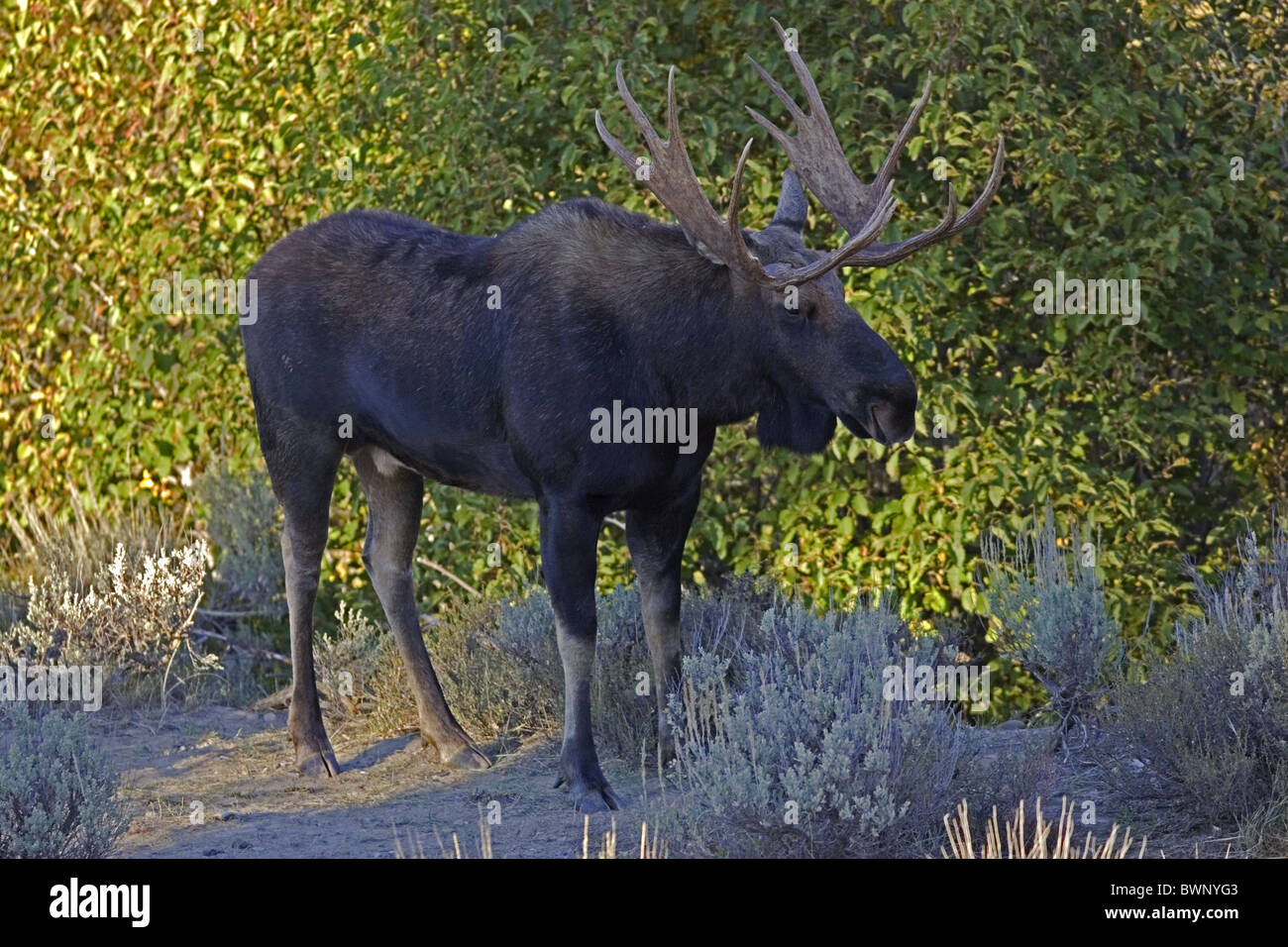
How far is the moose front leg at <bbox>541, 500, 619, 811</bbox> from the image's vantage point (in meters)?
5.95

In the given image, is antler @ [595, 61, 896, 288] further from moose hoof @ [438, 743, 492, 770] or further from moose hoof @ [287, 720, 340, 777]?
moose hoof @ [287, 720, 340, 777]

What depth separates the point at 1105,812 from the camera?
5770mm

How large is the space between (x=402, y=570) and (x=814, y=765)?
2.22m

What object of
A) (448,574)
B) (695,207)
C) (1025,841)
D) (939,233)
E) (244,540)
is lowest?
(1025,841)

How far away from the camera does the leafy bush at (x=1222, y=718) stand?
17.8 feet

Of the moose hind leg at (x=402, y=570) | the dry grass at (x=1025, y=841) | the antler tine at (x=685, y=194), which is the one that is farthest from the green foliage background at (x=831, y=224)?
the dry grass at (x=1025, y=841)

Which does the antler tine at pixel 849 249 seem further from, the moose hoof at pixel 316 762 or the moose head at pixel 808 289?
the moose hoof at pixel 316 762

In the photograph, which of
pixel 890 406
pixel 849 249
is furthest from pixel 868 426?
pixel 849 249

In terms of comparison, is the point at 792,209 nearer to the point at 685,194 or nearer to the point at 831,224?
the point at 685,194

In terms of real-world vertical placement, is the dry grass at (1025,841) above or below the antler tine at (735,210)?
below

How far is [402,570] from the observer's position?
6.96 metres

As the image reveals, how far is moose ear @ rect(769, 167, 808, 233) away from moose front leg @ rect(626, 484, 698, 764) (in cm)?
93

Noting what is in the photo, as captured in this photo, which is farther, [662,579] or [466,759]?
[466,759]

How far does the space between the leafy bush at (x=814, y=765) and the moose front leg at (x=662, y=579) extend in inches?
16.4
